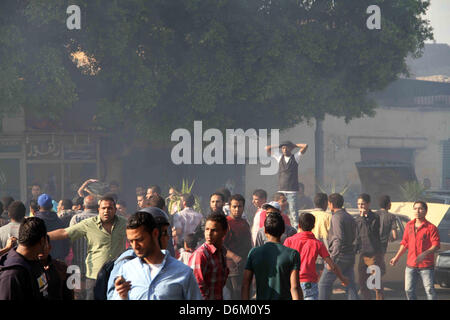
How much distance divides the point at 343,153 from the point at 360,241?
20.4 metres

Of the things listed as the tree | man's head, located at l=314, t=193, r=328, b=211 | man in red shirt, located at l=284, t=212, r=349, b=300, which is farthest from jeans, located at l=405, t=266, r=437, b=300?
the tree

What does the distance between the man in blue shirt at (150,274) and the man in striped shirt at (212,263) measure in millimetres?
1161

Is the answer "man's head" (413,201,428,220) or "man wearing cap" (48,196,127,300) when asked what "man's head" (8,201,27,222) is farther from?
"man's head" (413,201,428,220)

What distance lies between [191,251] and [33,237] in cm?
307

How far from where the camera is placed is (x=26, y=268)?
3.95 metres

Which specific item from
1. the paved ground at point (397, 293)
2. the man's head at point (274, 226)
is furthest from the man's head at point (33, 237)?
the paved ground at point (397, 293)

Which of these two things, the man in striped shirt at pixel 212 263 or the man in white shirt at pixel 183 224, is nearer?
the man in striped shirt at pixel 212 263

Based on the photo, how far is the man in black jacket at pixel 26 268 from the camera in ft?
12.5

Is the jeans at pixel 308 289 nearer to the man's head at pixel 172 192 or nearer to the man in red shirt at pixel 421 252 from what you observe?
the man in red shirt at pixel 421 252

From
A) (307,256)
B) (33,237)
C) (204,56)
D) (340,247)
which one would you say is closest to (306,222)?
(307,256)

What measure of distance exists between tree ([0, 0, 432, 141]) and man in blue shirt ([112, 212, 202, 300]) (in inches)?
523

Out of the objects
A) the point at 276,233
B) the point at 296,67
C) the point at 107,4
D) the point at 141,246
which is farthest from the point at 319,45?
the point at 141,246

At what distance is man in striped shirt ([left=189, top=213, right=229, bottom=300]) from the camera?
16.4ft

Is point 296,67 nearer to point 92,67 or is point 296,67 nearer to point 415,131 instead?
point 92,67
